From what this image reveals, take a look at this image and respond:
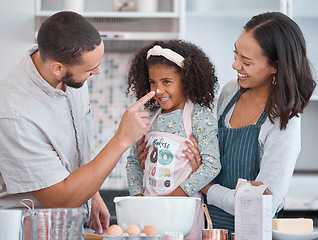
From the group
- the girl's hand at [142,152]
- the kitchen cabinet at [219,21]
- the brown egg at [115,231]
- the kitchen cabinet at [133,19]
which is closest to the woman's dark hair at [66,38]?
the girl's hand at [142,152]

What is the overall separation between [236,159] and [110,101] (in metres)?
2.09

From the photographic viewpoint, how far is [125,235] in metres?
1.22

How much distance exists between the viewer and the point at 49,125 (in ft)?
5.75

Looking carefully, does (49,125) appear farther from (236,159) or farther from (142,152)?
(236,159)

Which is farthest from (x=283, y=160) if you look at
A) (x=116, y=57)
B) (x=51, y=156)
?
(x=116, y=57)

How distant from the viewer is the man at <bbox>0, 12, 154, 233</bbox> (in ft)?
5.45

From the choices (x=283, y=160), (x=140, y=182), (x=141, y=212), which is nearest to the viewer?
(x=141, y=212)

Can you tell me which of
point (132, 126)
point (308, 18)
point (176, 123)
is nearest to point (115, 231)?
point (132, 126)

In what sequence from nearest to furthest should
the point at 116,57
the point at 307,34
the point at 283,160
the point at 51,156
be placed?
1. the point at 283,160
2. the point at 51,156
3. the point at 307,34
4. the point at 116,57

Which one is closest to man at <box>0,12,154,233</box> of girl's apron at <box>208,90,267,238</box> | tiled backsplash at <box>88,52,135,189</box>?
girl's apron at <box>208,90,267,238</box>

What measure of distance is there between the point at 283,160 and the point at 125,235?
624mm

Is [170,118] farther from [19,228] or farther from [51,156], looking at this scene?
[19,228]

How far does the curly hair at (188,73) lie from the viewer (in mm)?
1887

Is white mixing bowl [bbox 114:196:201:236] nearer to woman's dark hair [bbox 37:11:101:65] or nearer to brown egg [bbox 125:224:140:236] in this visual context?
brown egg [bbox 125:224:140:236]
